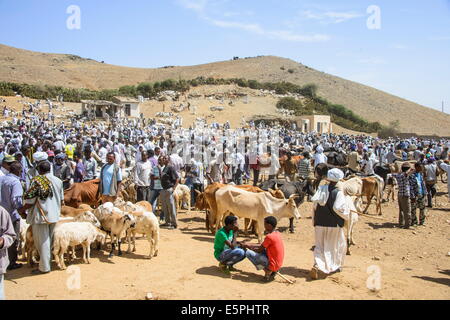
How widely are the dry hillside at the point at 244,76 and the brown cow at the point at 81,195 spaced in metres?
72.0

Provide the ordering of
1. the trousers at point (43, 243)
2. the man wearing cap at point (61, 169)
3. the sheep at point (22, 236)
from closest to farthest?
the trousers at point (43, 243) < the sheep at point (22, 236) < the man wearing cap at point (61, 169)

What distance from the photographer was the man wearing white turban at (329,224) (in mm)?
6383

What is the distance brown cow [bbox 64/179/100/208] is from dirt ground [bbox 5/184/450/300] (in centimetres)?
164

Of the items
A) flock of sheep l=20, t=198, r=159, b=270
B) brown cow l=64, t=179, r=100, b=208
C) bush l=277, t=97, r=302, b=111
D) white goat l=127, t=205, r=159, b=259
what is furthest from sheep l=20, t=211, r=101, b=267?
bush l=277, t=97, r=302, b=111

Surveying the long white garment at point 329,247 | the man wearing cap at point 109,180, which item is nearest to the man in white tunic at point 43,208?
the man wearing cap at point 109,180

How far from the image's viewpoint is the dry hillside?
7662 centimetres

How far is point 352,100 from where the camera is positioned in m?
82.2

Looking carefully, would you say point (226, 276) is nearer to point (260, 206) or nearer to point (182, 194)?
point (260, 206)

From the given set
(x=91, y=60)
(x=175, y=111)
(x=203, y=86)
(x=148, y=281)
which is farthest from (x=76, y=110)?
(x=91, y=60)

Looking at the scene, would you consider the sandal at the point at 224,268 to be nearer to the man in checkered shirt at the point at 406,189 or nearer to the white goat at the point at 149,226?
the white goat at the point at 149,226

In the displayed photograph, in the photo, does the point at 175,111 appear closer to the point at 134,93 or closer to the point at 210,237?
the point at 134,93
